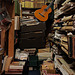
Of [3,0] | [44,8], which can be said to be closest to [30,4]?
[44,8]

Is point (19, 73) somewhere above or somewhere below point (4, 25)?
below

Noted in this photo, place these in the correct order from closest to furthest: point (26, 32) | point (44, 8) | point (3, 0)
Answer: point (3, 0) → point (26, 32) → point (44, 8)

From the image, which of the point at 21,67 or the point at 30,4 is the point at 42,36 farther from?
the point at 21,67

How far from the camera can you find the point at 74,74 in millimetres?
1400

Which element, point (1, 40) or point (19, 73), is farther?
point (1, 40)

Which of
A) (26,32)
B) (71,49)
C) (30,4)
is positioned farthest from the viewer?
(30,4)

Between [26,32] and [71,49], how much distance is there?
244 cm

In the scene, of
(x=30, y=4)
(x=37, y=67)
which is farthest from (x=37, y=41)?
(x=30, y=4)

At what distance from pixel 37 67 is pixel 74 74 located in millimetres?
1760

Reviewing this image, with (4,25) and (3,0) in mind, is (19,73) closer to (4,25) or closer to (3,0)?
(4,25)

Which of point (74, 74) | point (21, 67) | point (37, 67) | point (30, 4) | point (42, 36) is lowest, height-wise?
point (37, 67)

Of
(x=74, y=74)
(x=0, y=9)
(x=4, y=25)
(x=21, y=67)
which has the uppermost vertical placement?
(x=0, y=9)

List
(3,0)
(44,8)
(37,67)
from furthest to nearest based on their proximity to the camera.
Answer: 1. (44,8)
2. (37,67)
3. (3,0)

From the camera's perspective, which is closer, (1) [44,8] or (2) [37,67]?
(2) [37,67]
